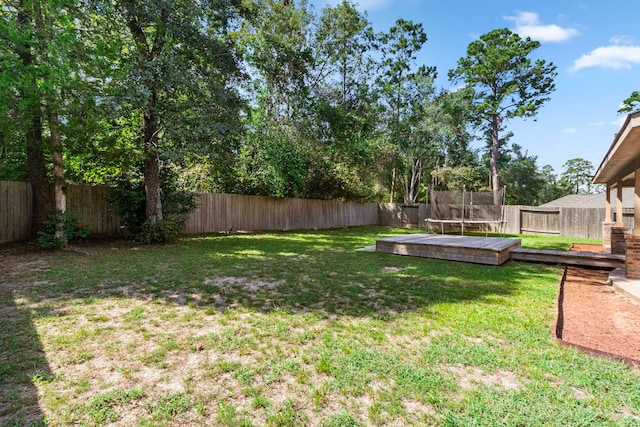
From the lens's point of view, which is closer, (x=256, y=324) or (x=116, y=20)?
(x=256, y=324)

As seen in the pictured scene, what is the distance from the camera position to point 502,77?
20406 mm

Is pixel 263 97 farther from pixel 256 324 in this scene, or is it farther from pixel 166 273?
pixel 256 324

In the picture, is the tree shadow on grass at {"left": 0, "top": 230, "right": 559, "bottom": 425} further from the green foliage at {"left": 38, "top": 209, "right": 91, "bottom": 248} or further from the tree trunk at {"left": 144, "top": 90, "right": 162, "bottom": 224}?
the tree trunk at {"left": 144, "top": 90, "right": 162, "bottom": 224}

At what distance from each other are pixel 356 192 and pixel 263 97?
8.27 meters

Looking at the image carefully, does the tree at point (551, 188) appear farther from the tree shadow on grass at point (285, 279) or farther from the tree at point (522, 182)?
the tree shadow on grass at point (285, 279)

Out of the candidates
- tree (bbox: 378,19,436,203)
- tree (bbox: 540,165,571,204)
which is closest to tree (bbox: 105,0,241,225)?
tree (bbox: 378,19,436,203)

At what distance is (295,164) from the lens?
41.7ft

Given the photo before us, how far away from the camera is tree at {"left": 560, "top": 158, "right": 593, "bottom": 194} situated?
39.4 m

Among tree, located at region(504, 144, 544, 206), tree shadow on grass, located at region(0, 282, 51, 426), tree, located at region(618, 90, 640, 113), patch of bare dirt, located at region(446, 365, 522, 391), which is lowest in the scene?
patch of bare dirt, located at region(446, 365, 522, 391)

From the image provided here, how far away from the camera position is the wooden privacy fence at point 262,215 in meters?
7.09

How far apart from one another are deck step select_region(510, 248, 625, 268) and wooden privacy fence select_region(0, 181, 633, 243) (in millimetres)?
7021

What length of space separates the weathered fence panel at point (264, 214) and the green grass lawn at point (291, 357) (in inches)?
261

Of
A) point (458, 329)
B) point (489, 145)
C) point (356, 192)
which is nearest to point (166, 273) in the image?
point (458, 329)

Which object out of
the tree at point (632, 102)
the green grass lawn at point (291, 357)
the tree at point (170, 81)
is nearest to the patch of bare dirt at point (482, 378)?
the green grass lawn at point (291, 357)
